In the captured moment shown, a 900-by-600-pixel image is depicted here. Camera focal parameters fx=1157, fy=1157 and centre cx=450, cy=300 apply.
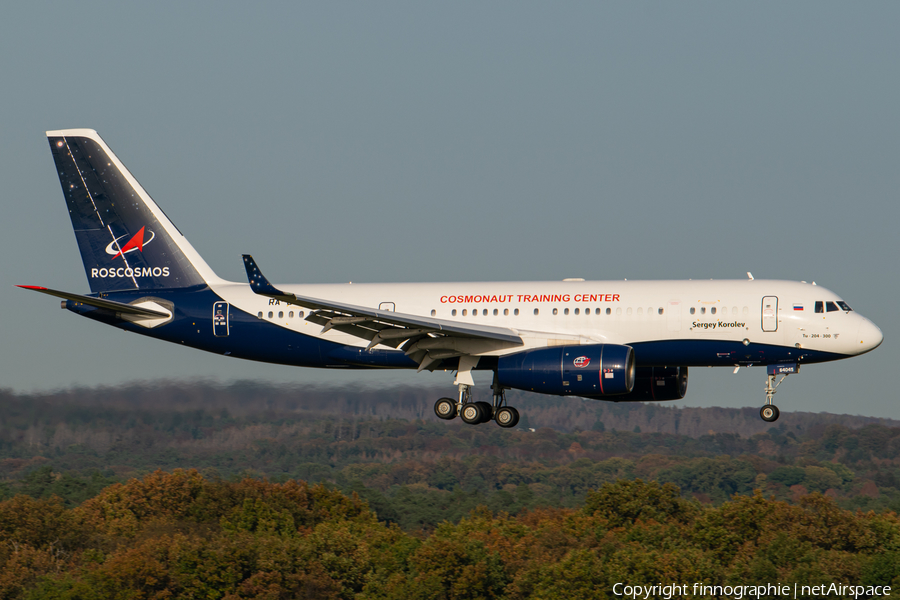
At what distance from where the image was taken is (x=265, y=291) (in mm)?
35781

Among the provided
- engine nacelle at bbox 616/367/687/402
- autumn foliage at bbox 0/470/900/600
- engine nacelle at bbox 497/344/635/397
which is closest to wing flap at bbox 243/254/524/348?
engine nacelle at bbox 497/344/635/397

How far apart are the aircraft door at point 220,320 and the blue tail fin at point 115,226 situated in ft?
6.34

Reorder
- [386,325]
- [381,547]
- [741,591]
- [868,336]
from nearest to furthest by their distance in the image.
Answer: [868,336] → [386,325] → [741,591] → [381,547]

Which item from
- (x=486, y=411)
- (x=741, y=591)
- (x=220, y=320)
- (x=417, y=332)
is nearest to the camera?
(x=417, y=332)

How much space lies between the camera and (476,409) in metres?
42.4

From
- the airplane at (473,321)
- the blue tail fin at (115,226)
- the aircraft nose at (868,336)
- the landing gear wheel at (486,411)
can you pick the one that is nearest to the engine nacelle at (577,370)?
the airplane at (473,321)

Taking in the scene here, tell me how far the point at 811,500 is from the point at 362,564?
166 ft

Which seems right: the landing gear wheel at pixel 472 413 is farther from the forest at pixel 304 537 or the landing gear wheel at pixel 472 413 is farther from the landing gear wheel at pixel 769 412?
the forest at pixel 304 537

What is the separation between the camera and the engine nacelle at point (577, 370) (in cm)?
3828

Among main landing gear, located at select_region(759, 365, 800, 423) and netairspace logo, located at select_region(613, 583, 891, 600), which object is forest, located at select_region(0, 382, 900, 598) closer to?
netairspace logo, located at select_region(613, 583, 891, 600)

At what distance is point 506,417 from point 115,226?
59.0 feet

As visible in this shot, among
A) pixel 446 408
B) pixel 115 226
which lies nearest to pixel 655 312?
pixel 446 408

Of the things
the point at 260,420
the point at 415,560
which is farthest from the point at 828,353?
Result: the point at 260,420

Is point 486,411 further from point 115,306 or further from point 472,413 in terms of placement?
point 115,306
